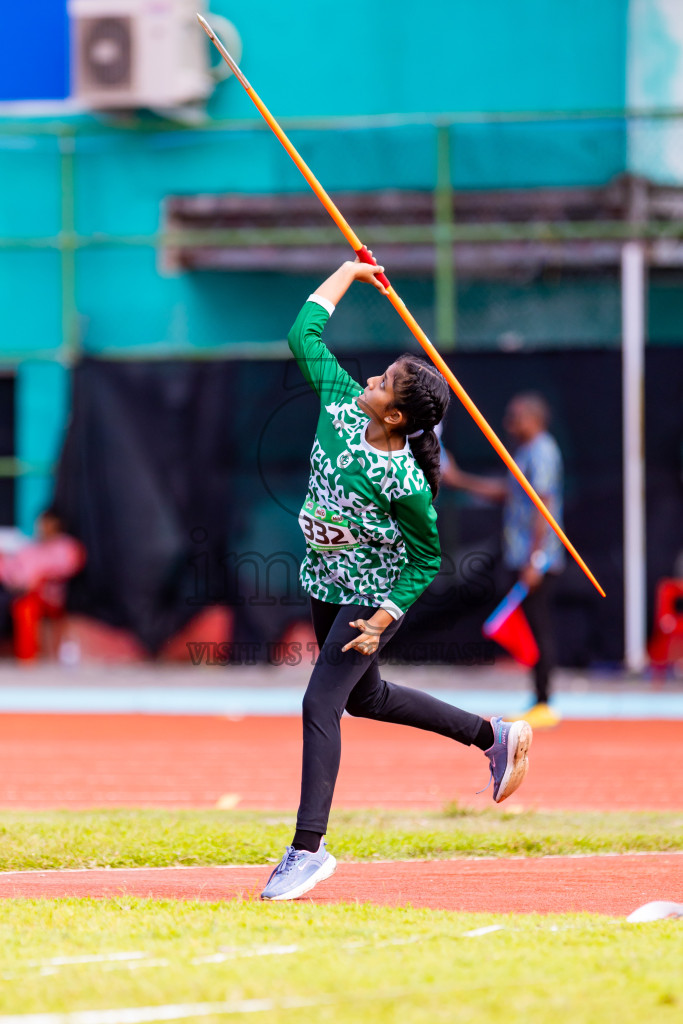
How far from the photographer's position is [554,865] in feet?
21.5

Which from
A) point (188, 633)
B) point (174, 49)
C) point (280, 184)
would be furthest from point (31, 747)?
point (174, 49)

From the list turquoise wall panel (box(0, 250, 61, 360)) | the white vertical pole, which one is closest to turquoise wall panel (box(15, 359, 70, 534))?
turquoise wall panel (box(0, 250, 61, 360))

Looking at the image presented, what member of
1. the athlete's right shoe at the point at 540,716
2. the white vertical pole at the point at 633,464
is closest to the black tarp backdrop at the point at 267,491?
the white vertical pole at the point at 633,464

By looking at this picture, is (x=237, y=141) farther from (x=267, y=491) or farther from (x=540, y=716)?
(x=540, y=716)

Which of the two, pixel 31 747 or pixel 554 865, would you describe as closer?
pixel 554 865

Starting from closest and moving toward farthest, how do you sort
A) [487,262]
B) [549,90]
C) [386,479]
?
[386,479]
[487,262]
[549,90]

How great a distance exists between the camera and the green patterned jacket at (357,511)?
217 inches

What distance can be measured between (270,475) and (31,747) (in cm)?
427

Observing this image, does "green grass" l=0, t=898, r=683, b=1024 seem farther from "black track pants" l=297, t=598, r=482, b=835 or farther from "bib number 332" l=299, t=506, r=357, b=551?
"bib number 332" l=299, t=506, r=357, b=551

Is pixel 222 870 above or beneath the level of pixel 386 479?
beneath

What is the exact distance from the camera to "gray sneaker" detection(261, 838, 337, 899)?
541 cm

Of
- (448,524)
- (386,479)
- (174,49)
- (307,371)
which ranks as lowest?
(448,524)

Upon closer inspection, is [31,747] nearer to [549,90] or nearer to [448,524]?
[448,524]

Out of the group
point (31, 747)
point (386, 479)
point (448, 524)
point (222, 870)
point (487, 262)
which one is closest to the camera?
point (386, 479)
